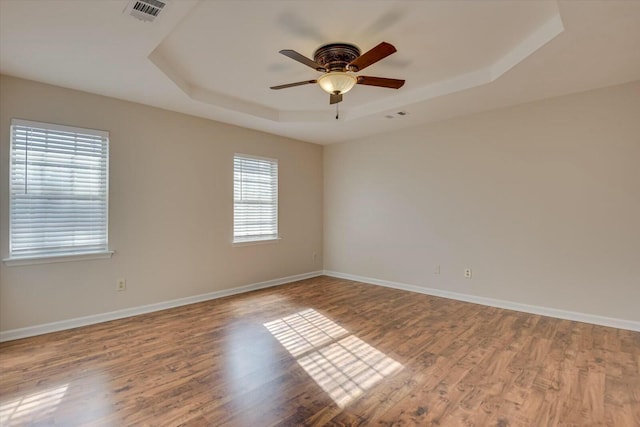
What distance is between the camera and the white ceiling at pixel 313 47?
2.17 metres

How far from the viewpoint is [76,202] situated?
3336mm

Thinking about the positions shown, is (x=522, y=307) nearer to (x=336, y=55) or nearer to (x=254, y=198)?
(x=336, y=55)

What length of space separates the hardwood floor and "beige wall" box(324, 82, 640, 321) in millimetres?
554

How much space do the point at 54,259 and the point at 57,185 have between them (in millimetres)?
750

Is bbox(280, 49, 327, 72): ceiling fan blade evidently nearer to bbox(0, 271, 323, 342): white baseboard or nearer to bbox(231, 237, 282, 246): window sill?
bbox(231, 237, 282, 246): window sill

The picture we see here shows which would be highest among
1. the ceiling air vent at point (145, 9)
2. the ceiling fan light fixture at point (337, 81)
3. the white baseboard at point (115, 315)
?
the ceiling air vent at point (145, 9)

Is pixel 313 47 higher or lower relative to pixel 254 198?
higher

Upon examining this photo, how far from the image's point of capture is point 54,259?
10.5ft

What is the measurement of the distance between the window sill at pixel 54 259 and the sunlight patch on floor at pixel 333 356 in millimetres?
2003

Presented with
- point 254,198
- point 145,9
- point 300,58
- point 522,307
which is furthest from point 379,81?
point 522,307

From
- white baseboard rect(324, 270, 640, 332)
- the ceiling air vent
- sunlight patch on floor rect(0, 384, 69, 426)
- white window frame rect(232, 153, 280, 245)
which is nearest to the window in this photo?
white window frame rect(232, 153, 280, 245)

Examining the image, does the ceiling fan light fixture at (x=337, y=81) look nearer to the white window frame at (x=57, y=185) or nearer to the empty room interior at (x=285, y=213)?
the empty room interior at (x=285, y=213)

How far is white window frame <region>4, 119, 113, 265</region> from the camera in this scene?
302 centimetres

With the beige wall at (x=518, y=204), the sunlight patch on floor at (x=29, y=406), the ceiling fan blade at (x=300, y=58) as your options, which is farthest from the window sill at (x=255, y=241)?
the ceiling fan blade at (x=300, y=58)
